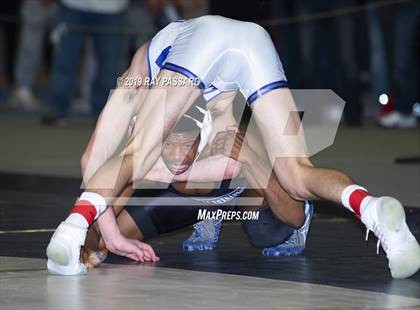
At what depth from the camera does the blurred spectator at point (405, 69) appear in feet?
46.7

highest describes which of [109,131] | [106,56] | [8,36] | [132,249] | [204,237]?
[109,131]

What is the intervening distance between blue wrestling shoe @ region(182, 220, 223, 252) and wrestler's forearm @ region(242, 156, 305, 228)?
46 centimetres

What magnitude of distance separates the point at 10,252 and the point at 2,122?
9.40m

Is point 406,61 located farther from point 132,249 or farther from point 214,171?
point 132,249

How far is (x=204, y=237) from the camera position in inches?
268

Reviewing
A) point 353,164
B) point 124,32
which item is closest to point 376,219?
point 353,164

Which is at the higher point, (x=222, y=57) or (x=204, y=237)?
(x=222, y=57)

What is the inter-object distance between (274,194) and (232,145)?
315mm

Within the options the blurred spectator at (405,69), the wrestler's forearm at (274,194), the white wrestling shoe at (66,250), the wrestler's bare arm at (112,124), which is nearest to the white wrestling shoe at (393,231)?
the wrestler's forearm at (274,194)

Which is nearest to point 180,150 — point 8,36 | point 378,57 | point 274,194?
point 274,194

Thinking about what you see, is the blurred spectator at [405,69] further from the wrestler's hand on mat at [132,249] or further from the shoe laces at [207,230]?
the wrestler's hand on mat at [132,249]

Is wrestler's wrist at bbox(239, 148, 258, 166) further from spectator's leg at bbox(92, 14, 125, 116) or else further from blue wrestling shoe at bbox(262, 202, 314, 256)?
spectator's leg at bbox(92, 14, 125, 116)

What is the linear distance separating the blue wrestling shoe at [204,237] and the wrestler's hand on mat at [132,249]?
43 cm

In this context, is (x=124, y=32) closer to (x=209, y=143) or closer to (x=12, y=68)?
(x=12, y=68)
